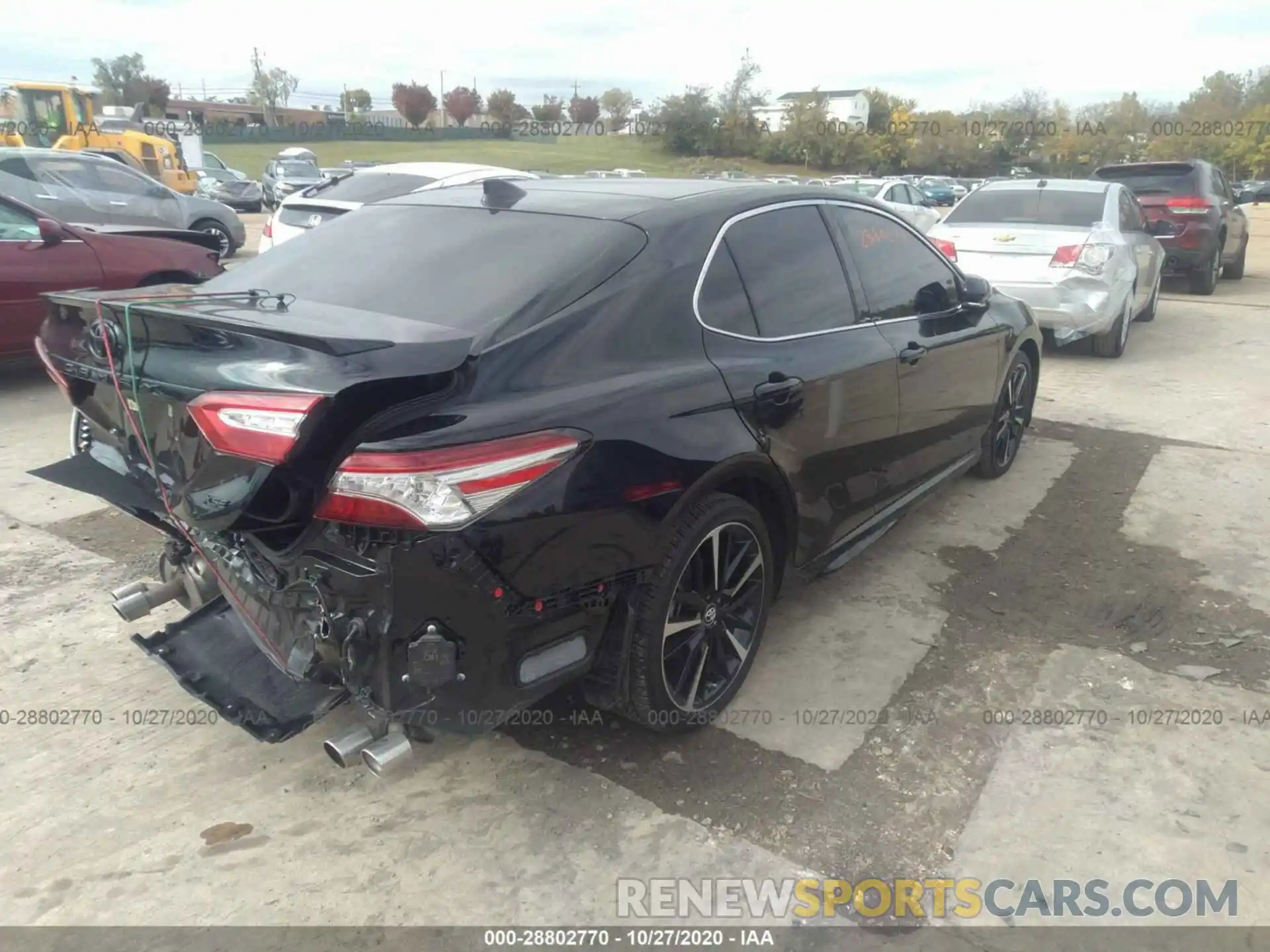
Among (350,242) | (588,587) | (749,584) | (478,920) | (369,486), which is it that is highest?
(350,242)

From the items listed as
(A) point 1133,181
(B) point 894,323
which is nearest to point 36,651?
(B) point 894,323

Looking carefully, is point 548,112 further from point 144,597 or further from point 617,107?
point 144,597

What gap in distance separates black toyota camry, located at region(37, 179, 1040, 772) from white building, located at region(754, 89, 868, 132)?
64041 mm

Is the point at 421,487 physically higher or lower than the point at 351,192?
lower

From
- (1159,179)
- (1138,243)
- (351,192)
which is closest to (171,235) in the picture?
(351,192)

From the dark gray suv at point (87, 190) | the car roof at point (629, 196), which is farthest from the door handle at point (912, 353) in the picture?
the dark gray suv at point (87, 190)

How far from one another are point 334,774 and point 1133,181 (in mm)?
12701

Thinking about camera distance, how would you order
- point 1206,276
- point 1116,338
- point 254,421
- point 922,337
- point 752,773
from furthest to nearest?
1. point 1206,276
2. point 1116,338
3. point 922,337
4. point 752,773
5. point 254,421

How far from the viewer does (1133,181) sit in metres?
12.1

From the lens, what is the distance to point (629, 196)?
3.23 meters

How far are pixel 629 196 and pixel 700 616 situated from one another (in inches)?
57.1

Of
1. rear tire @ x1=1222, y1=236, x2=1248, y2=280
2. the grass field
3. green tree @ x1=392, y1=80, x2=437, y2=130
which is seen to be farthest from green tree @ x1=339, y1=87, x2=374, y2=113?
rear tire @ x1=1222, y1=236, x2=1248, y2=280

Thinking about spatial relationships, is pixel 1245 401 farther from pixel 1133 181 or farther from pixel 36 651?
pixel 36 651

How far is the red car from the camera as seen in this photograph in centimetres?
671
